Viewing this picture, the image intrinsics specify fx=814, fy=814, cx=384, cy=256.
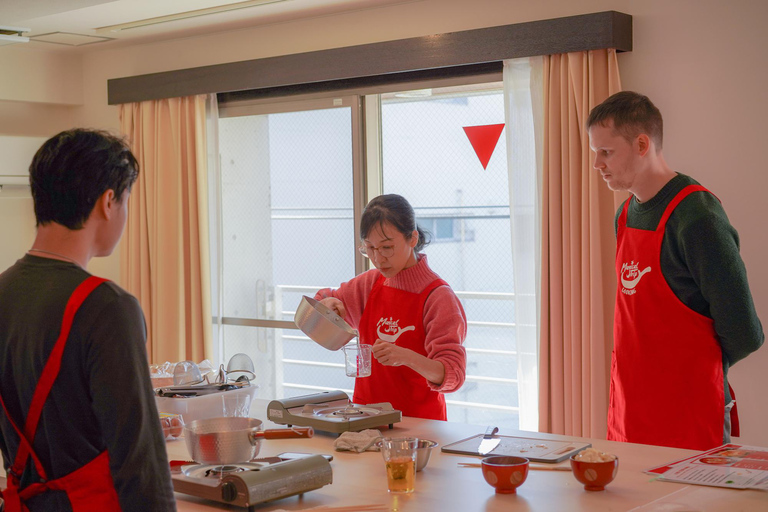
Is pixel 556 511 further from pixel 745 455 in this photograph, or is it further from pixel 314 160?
pixel 314 160

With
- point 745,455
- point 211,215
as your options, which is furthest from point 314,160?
point 745,455

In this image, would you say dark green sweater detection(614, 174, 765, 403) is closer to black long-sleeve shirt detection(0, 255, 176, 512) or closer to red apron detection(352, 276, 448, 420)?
red apron detection(352, 276, 448, 420)

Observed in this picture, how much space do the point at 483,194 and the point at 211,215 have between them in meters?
1.72

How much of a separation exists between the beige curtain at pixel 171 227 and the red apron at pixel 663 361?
3226 millimetres

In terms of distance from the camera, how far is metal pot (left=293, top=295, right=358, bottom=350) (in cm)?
261

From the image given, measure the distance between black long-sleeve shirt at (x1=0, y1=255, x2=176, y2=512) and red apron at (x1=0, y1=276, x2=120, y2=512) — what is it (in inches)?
0.4

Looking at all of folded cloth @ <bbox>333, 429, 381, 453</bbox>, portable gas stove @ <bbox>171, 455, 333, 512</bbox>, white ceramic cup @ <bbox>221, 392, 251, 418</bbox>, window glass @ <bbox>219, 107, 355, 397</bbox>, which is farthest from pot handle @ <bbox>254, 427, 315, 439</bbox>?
window glass @ <bbox>219, 107, 355, 397</bbox>

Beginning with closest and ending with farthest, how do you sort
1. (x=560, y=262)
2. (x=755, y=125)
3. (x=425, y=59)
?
(x=755, y=125) < (x=560, y=262) < (x=425, y=59)

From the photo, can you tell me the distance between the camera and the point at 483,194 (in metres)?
4.74

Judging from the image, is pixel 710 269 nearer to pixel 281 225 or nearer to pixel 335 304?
pixel 335 304

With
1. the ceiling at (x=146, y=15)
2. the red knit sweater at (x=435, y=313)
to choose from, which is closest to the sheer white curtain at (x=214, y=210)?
the ceiling at (x=146, y=15)

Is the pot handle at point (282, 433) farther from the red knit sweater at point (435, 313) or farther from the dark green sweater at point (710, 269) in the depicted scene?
the dark green sweater at point (710, 269)

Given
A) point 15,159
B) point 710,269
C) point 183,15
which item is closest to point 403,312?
point 710,269

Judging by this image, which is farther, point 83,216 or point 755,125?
point 755,125
